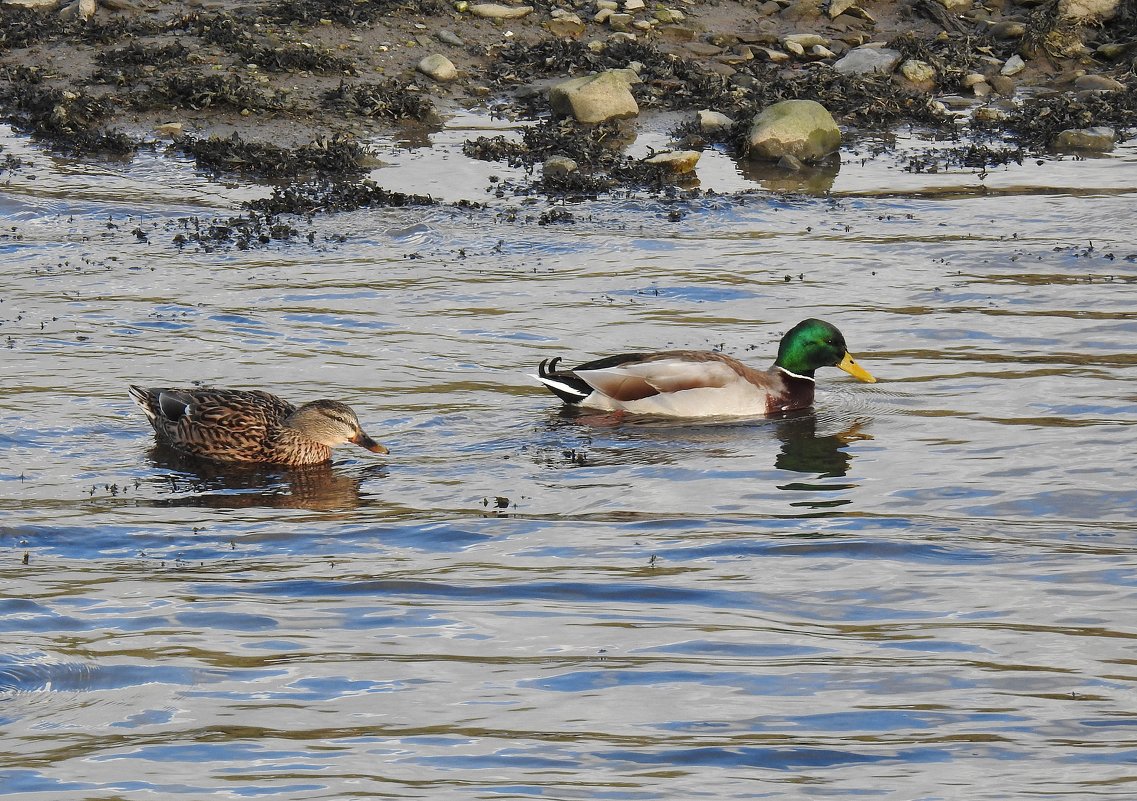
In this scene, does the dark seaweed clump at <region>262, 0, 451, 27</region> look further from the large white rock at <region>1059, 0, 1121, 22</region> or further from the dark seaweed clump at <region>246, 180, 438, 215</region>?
Result: the large white rock at <region>1059, 0, 1121, 22</region>

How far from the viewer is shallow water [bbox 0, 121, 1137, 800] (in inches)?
219

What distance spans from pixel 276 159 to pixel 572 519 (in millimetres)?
8193

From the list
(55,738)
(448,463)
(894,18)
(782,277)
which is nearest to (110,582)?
(55,738)

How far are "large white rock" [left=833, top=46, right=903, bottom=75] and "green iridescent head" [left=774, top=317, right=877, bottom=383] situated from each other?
8.25 meters

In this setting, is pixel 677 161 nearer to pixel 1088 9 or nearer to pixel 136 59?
pixel 136 59

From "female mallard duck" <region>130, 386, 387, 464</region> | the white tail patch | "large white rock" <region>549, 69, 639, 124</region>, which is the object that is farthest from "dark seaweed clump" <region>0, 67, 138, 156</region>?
the white tail patch

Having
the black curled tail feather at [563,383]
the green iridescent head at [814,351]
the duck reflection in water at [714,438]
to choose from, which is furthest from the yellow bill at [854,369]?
the black curled tail feather at [563,383]

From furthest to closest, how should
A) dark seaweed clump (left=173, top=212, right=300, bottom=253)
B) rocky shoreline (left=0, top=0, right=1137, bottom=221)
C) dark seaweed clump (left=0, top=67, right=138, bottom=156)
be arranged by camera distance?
rocky shoreline (left=0, top=0, right=1137, bottom=221) → dark seaweed clump (left=0, top=67, right=138, bottom=156) → dark seaweed clump (left=173, top=212, right=300, bottom=253)

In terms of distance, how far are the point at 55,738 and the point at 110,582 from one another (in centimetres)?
153

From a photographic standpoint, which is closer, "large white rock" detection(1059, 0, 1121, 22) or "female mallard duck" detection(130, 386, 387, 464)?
"female mallard duck" detection(130, 386, 387, 464)

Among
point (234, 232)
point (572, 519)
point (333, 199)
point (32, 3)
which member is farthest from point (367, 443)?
point (32, 3)

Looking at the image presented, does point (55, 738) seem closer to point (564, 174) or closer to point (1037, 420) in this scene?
point (1037, 420)

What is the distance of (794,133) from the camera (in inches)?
629

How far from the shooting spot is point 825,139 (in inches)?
637
